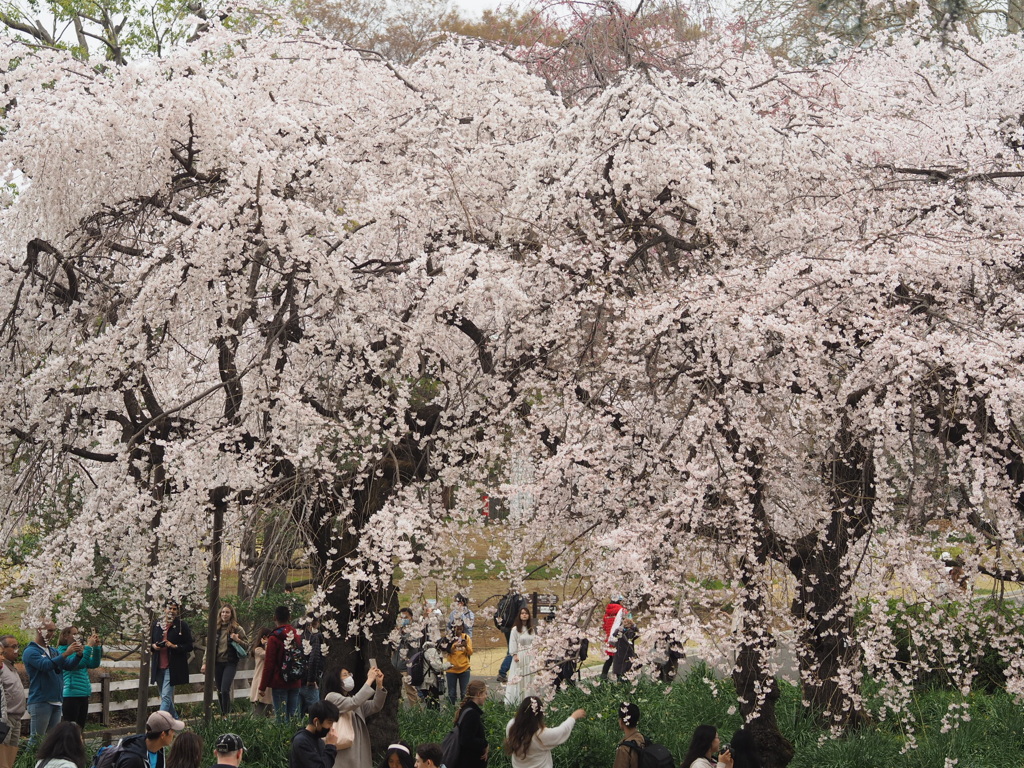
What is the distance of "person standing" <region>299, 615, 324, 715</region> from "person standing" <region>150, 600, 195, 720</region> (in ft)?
3.57

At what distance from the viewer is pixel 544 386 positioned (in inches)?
314

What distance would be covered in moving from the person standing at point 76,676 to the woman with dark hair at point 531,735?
4.55 metres

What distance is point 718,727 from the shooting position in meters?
9.06

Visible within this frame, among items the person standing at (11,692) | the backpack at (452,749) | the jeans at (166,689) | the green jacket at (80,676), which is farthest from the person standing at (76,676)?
the backpack at (452,749)

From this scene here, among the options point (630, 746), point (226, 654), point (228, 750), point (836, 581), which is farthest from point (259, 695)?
point (836, 581)

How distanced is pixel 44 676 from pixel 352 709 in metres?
3.80

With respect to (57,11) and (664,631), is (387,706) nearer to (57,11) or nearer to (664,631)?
(664,631)

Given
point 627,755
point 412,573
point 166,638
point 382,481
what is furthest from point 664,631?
point 166,638

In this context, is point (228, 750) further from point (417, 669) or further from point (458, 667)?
point (458, 667)

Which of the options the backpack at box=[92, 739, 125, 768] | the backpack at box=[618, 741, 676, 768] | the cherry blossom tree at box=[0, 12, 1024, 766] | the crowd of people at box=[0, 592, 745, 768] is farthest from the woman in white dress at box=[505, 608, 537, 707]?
the backpack at box=[92, 739, 125, 768]

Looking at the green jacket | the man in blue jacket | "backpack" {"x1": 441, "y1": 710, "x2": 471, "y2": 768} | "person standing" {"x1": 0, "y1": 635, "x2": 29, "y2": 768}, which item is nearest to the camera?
"backpack" {"x1": 441, "y1": 710, "x2": 471, "y2": 768}

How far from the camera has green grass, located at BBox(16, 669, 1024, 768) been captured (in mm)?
8047

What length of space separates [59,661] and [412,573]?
3.60 meters

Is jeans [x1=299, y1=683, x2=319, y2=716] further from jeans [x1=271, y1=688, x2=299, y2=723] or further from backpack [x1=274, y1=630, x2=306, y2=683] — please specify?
backpack [x1=274, y1=630, x2=306, y2=683]
